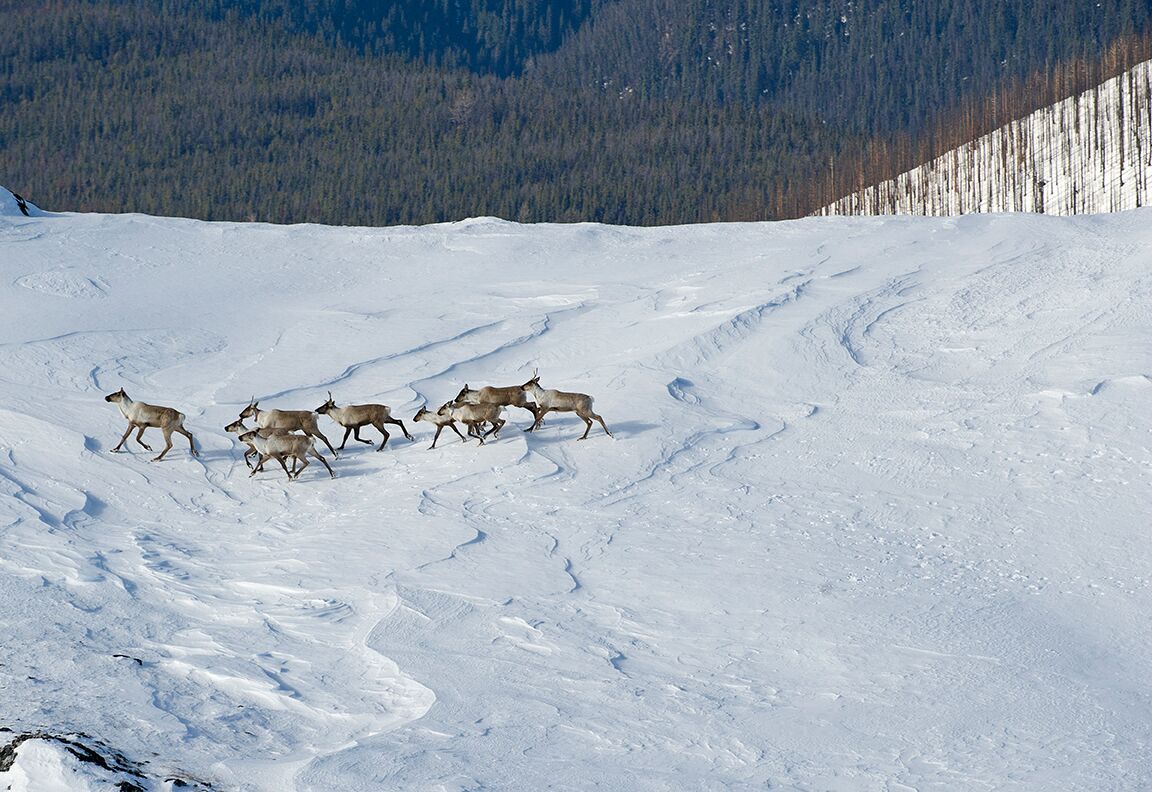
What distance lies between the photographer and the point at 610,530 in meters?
13.1

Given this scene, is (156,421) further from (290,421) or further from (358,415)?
(358,415)

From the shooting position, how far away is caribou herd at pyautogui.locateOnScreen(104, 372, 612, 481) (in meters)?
15.2

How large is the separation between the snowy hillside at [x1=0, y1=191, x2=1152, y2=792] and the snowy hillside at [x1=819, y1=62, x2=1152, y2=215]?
56286 millimetres

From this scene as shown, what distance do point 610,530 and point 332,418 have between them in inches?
176

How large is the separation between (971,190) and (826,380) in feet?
229

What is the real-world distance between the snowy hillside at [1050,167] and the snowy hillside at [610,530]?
56.3m

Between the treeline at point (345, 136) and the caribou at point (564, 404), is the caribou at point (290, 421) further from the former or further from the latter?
the treeline at point (345, 136)

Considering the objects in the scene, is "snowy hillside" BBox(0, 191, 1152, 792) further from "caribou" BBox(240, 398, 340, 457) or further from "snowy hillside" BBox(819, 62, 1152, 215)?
"snowy hillside" BBox(819, 62, 1152, 215)

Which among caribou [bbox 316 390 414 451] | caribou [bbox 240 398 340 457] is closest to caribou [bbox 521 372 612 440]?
caribou [bbox 316 390 414 451]

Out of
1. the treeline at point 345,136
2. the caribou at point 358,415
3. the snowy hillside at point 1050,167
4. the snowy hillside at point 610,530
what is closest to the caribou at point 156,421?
the snowy hillside at point 610,530

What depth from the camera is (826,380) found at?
17.7 meters

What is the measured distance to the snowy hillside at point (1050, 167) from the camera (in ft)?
252

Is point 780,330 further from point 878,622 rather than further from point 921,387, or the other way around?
point 878,622

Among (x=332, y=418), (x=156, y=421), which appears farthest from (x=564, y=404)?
(x=156, y=421)
